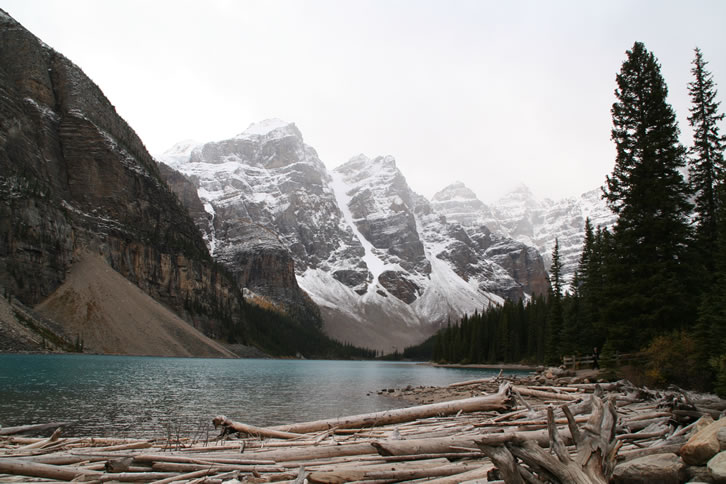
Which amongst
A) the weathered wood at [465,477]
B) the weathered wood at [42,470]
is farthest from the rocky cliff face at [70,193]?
the weathered wood at [465,477]

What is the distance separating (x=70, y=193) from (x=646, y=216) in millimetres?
174632

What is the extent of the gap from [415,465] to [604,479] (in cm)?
277

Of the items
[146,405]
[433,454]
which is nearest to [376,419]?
[433,454]

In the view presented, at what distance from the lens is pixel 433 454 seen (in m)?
8.25

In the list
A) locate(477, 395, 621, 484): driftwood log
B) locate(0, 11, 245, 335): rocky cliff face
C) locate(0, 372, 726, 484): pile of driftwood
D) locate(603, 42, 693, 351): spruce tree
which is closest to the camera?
locate(477, 395, 621, 484): driftwood log

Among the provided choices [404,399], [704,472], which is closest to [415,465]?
[704,472]

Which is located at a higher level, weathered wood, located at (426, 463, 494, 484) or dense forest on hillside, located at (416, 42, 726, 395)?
dense forest on hillside, located at (416, 42, 726, 395)

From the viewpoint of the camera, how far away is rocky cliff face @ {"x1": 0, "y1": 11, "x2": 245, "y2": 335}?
124 metres

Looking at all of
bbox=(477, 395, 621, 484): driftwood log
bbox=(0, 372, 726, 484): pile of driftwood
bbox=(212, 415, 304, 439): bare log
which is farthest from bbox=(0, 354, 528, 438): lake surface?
bbox=(477, 395, 621, 484): driftwood log

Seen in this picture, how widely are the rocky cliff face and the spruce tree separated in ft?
411

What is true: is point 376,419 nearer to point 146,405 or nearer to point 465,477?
point 465,477

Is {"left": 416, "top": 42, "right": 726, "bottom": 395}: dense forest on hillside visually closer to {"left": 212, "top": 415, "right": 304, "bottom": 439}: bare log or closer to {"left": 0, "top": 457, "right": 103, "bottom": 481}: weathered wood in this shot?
{"left": 212, "top": 415, "right": 304, "bottom": 439}: bare log

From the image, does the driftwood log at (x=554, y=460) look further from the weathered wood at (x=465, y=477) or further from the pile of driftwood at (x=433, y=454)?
the weathered wood at (x=465, y=477)

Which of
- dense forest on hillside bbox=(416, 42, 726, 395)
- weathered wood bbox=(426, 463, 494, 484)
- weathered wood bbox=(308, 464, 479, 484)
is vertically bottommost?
weathered wood bbox=(308, 464, 479, 484)
